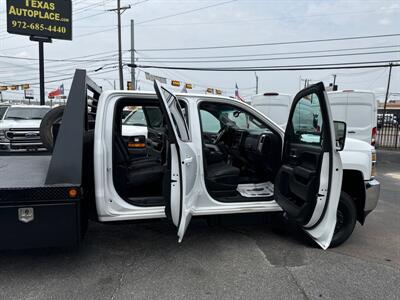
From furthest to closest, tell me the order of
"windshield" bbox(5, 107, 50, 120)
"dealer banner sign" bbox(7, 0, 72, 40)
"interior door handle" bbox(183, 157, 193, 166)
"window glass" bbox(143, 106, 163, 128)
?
"dealer banner sign" bbox(7, 0, 72, 40), "windshield" bbox(5, 107, 50, 120), "window glass" bbox(143, 106, 163, 128), "interior door handle" bbox(183, 157, 193, 166)

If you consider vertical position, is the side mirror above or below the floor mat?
above

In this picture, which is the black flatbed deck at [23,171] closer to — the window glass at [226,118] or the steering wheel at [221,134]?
the window glass at [226,118]

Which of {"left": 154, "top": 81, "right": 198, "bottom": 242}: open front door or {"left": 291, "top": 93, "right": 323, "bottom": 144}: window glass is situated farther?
{"left": 291, "top": 93, "right": 323, "bottom": 144}: window glass

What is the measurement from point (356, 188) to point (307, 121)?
1122mm

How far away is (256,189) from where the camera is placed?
4379 millimetres

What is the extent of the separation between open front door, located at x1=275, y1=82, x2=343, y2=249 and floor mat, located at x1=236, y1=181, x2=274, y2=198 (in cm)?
23

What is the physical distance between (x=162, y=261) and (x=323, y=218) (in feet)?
5.67

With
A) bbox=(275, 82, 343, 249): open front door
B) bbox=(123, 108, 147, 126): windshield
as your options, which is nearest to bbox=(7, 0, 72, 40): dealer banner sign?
bbox=(123, 108, 147, 126): windshield

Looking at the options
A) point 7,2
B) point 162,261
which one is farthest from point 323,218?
point 7,2

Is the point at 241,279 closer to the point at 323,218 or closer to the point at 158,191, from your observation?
the point at 323,218

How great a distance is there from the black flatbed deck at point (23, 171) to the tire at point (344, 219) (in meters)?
3.16

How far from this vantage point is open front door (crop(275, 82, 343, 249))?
137 inches

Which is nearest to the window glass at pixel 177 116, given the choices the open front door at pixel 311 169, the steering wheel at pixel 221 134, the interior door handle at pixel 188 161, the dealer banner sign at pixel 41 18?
the interior door handle at pixel 188 161

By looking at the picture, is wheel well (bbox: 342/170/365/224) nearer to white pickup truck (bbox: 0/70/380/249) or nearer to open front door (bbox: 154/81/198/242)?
white pickup truck (bbox: 0/70/380/249)
